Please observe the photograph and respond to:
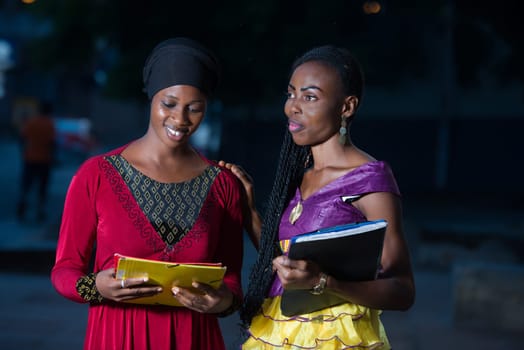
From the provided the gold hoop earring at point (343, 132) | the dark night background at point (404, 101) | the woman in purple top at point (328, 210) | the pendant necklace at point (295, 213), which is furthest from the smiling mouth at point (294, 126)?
the dark night background at point (404, 101)

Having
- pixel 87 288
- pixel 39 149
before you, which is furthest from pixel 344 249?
pixel 39 149

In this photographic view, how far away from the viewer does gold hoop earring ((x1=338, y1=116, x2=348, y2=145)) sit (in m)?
2.59

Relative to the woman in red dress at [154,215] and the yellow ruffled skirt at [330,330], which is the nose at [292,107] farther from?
the yellow ruffled skirt at [330,330]

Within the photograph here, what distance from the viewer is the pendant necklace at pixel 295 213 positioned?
2.62 m

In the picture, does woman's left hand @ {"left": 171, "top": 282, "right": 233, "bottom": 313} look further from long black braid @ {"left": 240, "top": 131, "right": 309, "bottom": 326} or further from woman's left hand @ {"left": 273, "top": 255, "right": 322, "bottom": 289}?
woman's left hand @ {"left": 273, "top": 255, "right": 322, "bottom": 289}

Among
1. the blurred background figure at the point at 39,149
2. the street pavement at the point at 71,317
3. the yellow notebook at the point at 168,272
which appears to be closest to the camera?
the yellow notebook at the point at 168,272

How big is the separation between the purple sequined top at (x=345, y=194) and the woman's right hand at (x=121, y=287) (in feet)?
Answer: 1.81

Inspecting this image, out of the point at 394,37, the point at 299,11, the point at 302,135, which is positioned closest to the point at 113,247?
the point at 302,135

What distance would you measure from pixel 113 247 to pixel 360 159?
2.88ft

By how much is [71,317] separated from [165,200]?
451cm

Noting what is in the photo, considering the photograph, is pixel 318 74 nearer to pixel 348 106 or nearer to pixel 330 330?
pixel 348 106

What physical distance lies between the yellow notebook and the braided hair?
1.04 feet

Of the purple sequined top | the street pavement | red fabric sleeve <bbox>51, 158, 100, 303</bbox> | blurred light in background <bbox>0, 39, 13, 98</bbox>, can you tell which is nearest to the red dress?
red fabric sleeve <bbox>51, 158, 100, 303</bbox>

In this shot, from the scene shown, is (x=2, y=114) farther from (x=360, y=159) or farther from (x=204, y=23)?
(x=360, y=159)
